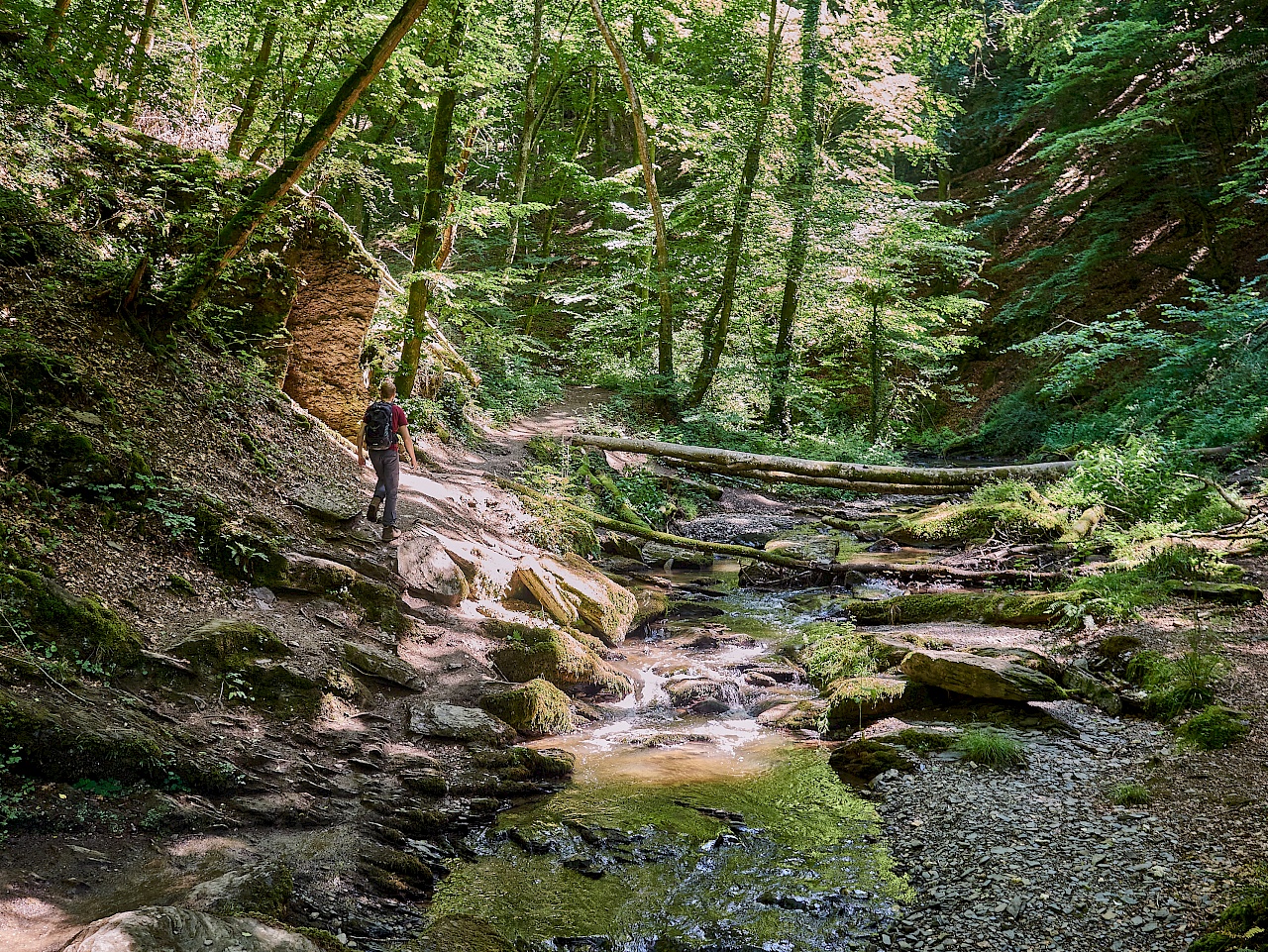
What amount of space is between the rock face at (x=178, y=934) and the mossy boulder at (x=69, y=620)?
91.8 inches

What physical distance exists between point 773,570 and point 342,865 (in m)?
8.80

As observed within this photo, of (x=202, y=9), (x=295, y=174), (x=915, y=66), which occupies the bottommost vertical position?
(x=295, y=174)

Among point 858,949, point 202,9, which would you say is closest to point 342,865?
point 858,949

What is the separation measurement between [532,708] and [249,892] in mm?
3451

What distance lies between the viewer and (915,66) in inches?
786

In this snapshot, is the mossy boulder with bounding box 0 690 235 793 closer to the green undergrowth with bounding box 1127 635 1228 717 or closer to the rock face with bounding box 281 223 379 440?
the rock face with bounding box 281 223 379 440

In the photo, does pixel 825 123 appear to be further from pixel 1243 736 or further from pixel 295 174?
pixel 1243 736

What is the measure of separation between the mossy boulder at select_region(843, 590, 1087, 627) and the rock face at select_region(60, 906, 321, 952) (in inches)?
302

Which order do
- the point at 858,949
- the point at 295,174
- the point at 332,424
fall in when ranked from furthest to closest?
the point at 332,424 → the point at 295,174 → the point at 858,949

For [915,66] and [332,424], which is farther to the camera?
[915,66]

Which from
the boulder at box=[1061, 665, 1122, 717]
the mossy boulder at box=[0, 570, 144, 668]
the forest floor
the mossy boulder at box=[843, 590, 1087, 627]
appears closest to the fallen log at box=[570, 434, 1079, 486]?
the mossy boulder at box=[843, 590, 1087, 627]

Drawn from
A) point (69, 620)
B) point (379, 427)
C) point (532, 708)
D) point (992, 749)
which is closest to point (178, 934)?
point (69, 620)

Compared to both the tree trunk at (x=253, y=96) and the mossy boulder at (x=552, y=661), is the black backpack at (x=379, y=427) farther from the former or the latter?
the tree trunk at (x=253, y=96)

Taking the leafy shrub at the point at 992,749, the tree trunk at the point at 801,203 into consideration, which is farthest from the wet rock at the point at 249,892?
the tree trunk at the point at 801,203
